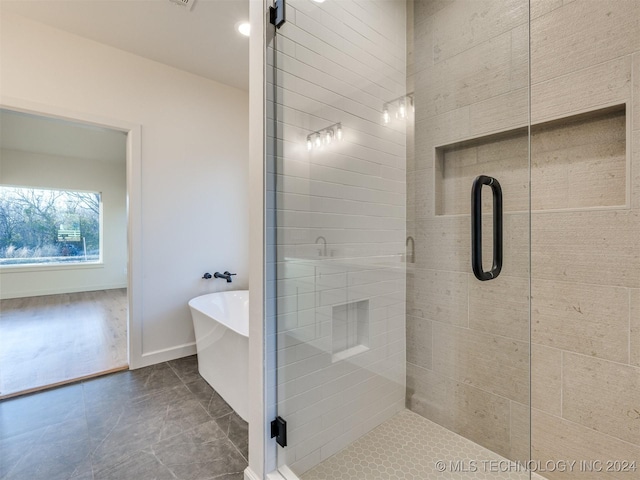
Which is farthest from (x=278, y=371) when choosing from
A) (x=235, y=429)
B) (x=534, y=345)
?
(x=534, y=345)

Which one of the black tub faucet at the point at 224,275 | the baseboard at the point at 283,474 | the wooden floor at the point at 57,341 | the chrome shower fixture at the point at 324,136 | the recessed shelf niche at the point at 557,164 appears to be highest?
the chrome shower fixture at the point at 324,136

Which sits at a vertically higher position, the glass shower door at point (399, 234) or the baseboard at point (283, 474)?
the glass shower door at point (399, 234)

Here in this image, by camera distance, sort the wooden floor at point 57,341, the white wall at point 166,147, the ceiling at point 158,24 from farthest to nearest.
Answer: the wooden floor at point 57,341 → the white wall at point 166,147 → the ceiling at point 158,24

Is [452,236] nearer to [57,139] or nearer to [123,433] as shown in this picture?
[123,433]

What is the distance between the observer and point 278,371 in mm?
1315

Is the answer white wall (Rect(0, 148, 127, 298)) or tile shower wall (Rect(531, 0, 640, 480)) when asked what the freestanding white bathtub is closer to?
tile shower wall (Rect(531, 0, 640, 480))

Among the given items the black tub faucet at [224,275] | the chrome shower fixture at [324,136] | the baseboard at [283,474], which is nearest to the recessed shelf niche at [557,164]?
the chrome shower fixture at [324,136]

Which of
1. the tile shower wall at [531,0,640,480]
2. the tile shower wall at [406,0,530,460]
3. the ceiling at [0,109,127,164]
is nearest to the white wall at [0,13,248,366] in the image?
the ceiling at [0,109,127,164]

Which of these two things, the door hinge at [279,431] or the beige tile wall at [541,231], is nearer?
the beige tile wall at [541,231]

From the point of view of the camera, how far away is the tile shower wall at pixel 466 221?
1295 mm

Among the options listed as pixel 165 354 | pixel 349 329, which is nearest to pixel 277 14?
pixel 349 329

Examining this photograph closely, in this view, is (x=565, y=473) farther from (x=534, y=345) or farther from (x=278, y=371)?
(x=278, y=371)

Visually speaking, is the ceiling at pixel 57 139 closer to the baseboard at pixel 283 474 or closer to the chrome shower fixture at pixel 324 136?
the chrome shower fixture at pixel 324 136

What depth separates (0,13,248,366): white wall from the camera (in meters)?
2.15
